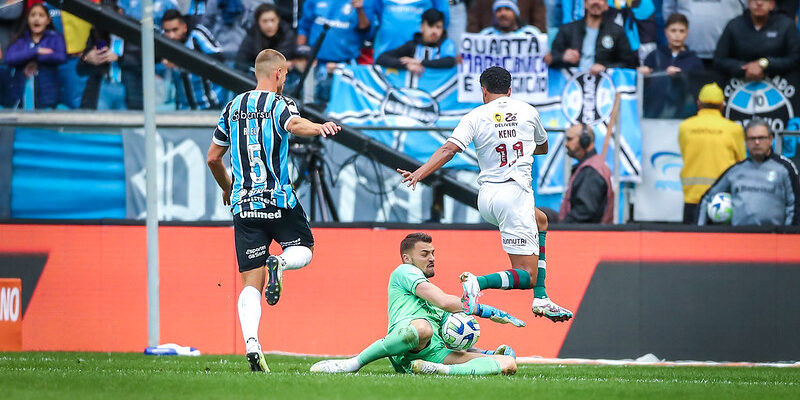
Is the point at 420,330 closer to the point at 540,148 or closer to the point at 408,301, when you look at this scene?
the point at 408,301

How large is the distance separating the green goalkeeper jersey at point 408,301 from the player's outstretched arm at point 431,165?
2.13ft

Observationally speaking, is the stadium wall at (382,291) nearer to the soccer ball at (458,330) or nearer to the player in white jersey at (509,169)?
the player in white jersey at (509,169)

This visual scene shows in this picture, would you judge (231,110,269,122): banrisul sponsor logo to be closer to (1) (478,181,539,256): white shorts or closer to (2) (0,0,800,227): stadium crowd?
(1) (478,181,539,256): white shorts

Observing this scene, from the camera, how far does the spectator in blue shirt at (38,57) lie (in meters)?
14.2

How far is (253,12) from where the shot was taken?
48.8 ft

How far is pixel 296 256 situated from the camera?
9.27 metres

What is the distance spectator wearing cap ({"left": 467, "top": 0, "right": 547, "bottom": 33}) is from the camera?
588 inches

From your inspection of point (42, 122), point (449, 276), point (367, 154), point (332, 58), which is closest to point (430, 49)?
point (332, 58)

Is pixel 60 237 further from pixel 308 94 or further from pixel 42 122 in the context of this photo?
pixel 308 94

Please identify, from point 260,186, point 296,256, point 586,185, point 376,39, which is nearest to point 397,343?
Result: point 296,256

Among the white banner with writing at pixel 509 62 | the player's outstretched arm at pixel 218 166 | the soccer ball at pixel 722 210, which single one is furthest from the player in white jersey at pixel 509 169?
the white banner with writing at pixel 509 62

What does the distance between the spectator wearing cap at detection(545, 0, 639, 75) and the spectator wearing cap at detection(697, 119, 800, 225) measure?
202 centimetres

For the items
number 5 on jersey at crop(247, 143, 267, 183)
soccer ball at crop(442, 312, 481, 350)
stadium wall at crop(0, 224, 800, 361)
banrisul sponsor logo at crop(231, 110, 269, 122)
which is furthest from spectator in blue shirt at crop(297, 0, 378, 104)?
soccer ball at crop(442, 312, 481, 350)

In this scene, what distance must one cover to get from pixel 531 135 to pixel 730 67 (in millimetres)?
5356
